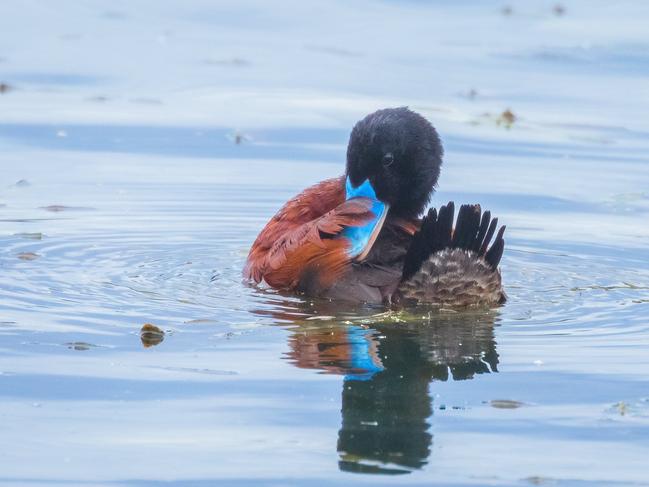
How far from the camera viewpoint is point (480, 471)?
509 cm

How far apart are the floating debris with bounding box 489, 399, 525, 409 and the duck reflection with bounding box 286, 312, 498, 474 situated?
0.26 meters

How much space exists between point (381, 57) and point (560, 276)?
757 centimetres

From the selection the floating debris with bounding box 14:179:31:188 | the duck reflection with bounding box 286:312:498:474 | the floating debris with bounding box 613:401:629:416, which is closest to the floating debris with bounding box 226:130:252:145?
the floating debris with bounding box 14:179:31:188

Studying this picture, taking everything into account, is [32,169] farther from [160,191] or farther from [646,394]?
[646,394]

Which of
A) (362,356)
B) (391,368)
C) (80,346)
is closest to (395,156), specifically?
(362,356)

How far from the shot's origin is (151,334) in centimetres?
672

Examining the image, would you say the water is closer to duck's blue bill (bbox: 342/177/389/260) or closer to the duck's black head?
duck's blue bill (bbox: 342/177/389/260)

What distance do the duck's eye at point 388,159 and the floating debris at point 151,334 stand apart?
1.72 m

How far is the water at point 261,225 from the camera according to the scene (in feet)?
17.5

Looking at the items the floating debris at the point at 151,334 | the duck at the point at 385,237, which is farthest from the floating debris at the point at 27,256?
the floating debris at the point at 151,334

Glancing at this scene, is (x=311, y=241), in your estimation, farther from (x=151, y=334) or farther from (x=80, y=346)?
(x=80, y=346)

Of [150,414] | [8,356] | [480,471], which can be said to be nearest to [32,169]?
[8,356]

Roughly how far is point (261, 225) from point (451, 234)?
283cm

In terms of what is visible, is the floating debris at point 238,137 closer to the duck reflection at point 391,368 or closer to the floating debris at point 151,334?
the duck reflection at point 391,368
